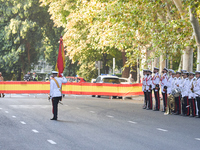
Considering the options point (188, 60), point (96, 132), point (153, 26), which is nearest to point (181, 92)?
point (188, 60)

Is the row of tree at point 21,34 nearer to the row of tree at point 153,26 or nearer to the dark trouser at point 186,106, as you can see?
the row of tree at point 153,26

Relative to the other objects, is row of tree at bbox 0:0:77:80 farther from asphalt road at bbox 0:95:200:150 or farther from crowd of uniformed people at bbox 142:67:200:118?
asphalt road at bbox 0:95:200:150

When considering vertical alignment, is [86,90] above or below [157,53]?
below

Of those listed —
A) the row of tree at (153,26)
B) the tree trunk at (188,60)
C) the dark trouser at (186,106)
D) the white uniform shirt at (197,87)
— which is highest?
the row of tree at (153,26)

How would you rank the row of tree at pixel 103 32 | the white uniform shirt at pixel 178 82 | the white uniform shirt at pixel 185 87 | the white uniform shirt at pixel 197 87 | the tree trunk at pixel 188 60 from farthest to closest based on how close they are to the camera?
the tree trunk at pixel 188 60, the row of tree at pixel 103 32, the white uniform shirt at pixel 178 82, the white uniform shirt at pixel 185 87, the white uniform shirt at pixel 197 87

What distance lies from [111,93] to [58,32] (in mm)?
26166

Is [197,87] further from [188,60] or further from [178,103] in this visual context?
[188,60]

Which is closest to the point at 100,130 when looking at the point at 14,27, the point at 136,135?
the point at 136,135

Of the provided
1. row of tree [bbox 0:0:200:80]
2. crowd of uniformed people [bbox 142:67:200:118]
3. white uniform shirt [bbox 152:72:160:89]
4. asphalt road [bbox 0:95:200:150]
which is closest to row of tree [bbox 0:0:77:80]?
row of tree [bbox 0:0:200:80]

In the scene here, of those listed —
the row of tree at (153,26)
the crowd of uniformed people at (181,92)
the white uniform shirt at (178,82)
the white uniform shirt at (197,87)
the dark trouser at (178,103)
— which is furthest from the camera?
the row of tree at (153,26)

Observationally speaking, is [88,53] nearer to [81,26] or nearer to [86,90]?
[81,26]

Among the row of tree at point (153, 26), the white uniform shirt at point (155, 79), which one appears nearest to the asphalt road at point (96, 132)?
the white uniform shirt at point (155, 79)

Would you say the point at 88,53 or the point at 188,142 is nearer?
the point at 188,142

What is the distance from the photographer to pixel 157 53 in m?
24.2
